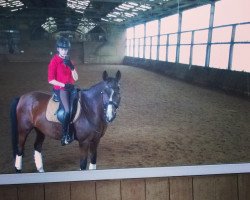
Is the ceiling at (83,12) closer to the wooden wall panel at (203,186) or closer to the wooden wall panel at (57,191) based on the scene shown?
the wooden wall panel at (57,191)

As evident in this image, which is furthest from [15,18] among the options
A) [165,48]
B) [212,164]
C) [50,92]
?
[212,164]

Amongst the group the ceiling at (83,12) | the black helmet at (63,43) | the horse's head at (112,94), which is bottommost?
the horse's head at (112,94)

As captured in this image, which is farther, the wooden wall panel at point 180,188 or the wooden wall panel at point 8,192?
the wooden wall panel at point 180,188

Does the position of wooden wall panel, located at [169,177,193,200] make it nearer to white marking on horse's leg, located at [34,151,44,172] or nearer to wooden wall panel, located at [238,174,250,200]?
wooden wall panel, located at [238,174,250,200]

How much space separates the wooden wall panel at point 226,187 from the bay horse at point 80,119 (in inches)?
42.3

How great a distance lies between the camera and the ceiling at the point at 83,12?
1.88 m

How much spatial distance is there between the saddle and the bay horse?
0.04 m

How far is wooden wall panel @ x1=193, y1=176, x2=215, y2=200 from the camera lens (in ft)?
6.49

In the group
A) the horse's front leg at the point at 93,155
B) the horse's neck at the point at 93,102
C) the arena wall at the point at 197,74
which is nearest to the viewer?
the horse's front leg at the point at 93,155

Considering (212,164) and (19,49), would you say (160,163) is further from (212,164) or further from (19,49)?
(19,49)

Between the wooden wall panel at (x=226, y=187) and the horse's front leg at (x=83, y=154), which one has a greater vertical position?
the horse's front leg at (x=83, y=154)

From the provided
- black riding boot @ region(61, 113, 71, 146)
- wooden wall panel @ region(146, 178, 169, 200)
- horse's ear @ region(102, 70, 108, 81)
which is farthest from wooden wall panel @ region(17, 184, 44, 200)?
horse's ear @ region(102, 70, 108, 81)

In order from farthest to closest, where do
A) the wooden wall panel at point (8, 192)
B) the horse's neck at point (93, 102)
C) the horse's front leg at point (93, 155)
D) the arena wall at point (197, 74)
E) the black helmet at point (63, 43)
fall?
the arena wall at point (197, 74)
the horse's neck at point (93, 102)
the horse's front leg at point (93, 155)
the wooden wall panel at point (8, 192)
the black helmet at point (63, 43)

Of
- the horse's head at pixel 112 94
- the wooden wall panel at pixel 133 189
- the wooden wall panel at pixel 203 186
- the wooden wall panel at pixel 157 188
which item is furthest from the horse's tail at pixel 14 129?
the wooden wall panel at pixel 203 186
